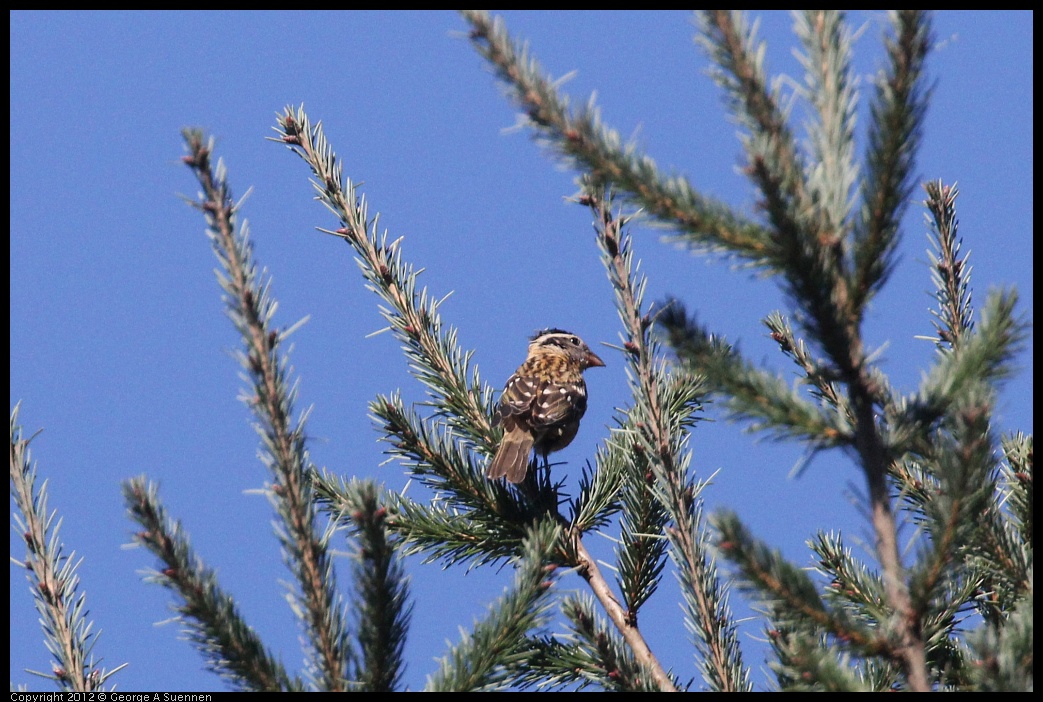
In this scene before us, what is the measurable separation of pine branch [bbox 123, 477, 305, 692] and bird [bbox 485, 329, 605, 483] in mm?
1741

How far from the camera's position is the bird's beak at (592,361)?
7.09 meters

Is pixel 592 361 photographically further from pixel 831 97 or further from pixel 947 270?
pixel 831 97

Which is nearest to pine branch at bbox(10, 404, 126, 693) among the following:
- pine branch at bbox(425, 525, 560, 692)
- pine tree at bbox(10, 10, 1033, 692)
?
pine tree at bbox(10, 10, 1033, 692)

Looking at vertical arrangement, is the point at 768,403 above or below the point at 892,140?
below

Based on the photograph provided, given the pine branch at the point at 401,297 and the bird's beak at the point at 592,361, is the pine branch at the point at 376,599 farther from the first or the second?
the bird's beak at the point at 592,361

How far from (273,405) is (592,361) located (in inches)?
198

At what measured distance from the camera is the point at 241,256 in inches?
87.3

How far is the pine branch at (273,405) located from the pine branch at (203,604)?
0.12m

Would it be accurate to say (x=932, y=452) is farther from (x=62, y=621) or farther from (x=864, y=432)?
(x=62, y=621)

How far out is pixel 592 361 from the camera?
7.11 meters

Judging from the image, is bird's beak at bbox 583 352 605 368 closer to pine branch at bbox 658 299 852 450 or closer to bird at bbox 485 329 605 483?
bird at bbox 485 329 605 483

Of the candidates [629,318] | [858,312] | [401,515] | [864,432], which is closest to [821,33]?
[858,312]

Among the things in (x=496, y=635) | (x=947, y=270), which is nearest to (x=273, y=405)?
(x=496, y=635)
